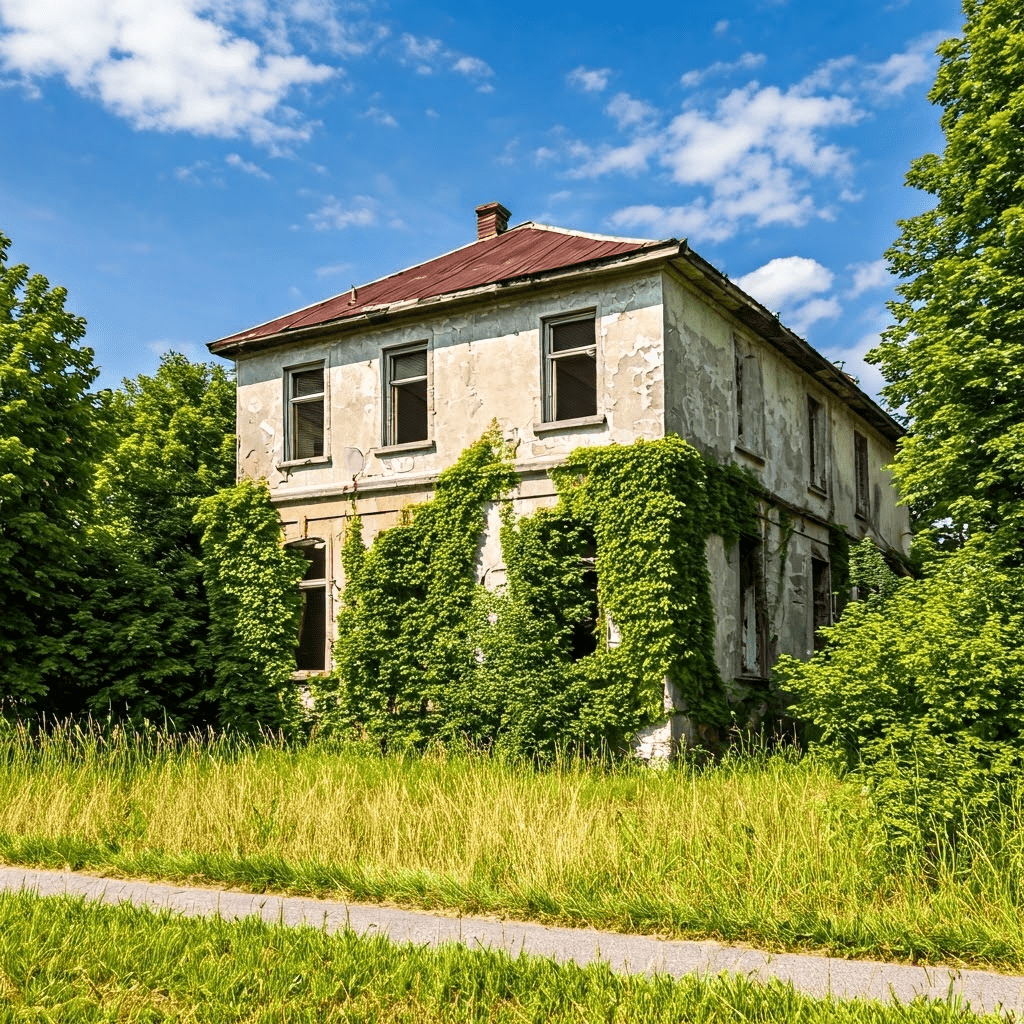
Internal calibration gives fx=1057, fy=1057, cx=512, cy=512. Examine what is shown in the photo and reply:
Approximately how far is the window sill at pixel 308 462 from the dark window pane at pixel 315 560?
143 centimetres

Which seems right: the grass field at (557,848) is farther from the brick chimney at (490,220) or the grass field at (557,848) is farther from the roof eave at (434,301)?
the brick chimney at (490,220)

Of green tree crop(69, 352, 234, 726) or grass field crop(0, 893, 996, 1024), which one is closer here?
grass field crop(0, 893, 996, 1024)

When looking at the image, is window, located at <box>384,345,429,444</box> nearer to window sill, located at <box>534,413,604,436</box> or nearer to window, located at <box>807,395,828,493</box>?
window sill, located at <box>534,413,604,436</box>

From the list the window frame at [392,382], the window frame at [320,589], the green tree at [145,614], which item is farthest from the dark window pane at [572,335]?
the green tree at [145,614]

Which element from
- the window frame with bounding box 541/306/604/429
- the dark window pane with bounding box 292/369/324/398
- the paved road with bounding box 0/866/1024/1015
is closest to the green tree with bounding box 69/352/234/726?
the dark window pane with bounding box 292/369/324/398

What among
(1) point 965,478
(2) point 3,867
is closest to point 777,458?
(1) point 965,478

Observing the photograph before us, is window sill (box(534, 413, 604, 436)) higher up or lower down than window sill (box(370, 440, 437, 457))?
higher up

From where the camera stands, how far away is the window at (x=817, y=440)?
2056cm

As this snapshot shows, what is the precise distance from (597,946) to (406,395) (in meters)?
13.1

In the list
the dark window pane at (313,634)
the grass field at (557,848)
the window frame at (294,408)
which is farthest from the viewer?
the dark window pane at (313,634)

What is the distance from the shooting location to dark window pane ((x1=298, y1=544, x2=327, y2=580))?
1848cm

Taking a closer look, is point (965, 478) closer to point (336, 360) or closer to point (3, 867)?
point (336, 360)

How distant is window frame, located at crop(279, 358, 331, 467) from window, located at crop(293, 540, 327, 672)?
4.93ft

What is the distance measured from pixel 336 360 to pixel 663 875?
42.6ft
